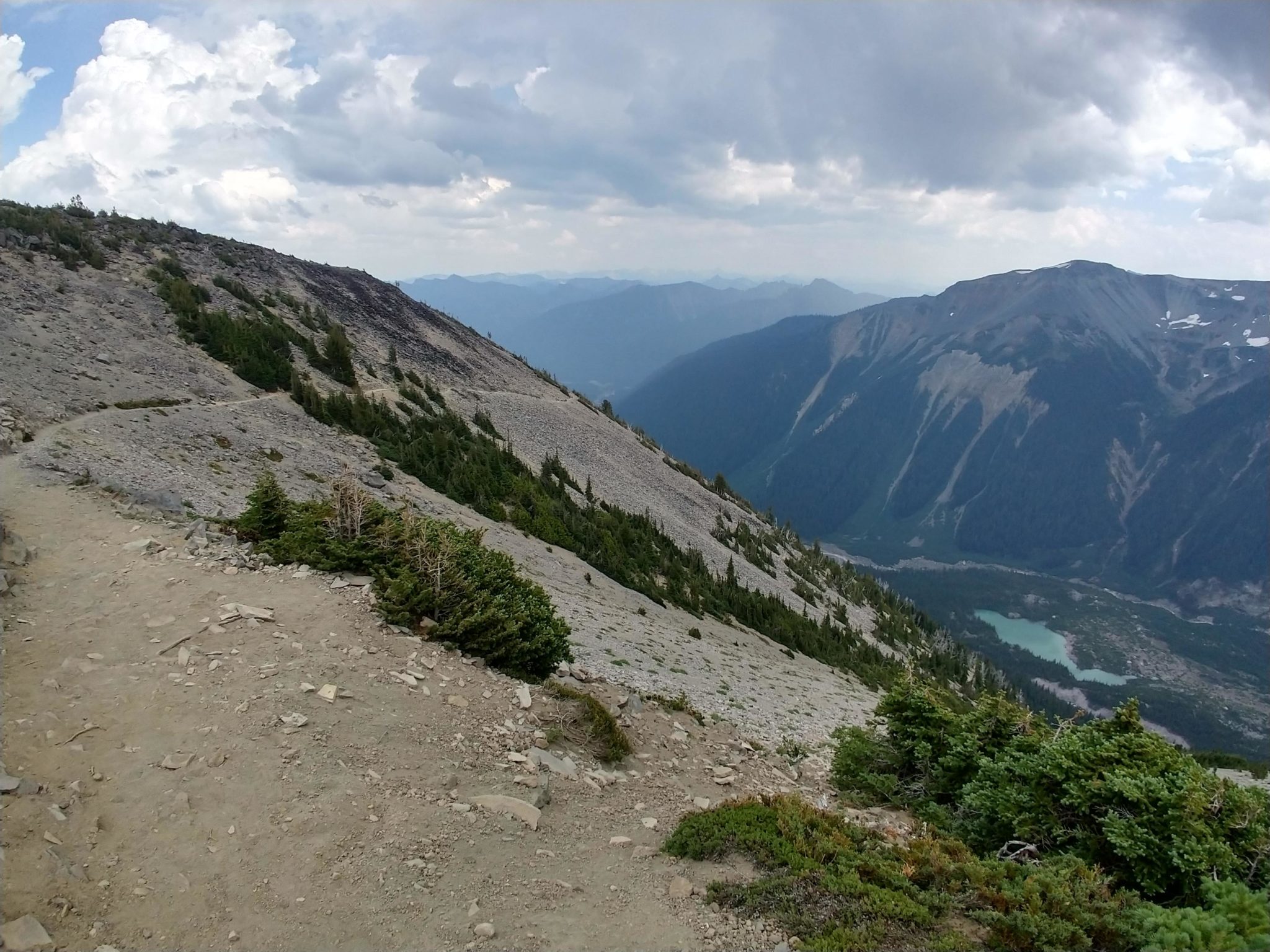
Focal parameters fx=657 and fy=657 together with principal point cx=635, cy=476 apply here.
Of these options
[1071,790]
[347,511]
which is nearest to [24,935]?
[347,511]

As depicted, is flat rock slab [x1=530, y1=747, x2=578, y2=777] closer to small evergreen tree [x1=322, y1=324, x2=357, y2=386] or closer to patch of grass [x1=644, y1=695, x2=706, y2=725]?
patch of grass [x1=644, y1=695, x2=706, y2=725]

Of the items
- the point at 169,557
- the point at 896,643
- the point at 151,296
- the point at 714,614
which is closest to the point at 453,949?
the point at 169,557

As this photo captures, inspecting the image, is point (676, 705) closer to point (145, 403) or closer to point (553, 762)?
point (553, 762)

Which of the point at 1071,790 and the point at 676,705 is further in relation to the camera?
the point at 676,705

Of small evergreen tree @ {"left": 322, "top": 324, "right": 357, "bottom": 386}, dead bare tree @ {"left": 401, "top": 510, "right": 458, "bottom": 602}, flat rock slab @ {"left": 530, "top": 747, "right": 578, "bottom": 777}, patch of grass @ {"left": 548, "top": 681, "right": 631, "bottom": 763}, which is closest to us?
flat rock slab @ {"left": 530, "top": 747, "right": 578, "bottom": 777}

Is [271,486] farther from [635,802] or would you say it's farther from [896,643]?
[896,643]

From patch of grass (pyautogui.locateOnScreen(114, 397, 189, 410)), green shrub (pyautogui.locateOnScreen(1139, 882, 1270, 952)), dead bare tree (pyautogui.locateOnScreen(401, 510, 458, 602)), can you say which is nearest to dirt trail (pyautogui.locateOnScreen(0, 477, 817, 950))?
dead bare tree (pyautogui.locateOnScreen(401, 510, 458, 602))
